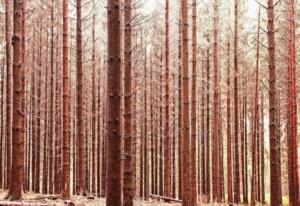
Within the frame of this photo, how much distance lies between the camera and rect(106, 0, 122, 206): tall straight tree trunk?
6.75 m

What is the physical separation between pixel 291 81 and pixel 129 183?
10.7 meters

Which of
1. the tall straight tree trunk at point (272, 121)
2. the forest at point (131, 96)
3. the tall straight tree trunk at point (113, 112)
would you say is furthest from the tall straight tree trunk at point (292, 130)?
the tall straight tree trunk at point (113, 112)

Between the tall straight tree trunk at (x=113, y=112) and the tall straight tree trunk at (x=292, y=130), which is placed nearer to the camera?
the tall straight tree trunk at (x=113, y=112)

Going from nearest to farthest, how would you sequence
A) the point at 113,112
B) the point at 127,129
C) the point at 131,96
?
the point at 113,112 → the point at 127,129 → the point at 131,96

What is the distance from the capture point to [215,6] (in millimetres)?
18734

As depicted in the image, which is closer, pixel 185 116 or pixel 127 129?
pixel 127 129

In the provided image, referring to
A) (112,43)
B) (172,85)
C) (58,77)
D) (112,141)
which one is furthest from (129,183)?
(172,85)

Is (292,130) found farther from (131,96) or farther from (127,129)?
(127,129)

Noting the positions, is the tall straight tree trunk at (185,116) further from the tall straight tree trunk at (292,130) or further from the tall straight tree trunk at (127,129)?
the tall straight tree trunk at (292,130)

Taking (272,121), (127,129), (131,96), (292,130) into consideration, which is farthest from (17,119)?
(292,130)

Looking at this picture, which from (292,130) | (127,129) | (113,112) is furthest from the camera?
(292,130)

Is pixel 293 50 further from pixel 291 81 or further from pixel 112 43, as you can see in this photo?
pixel 112 43

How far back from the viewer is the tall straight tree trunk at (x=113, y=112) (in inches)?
266

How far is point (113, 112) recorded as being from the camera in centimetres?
681
